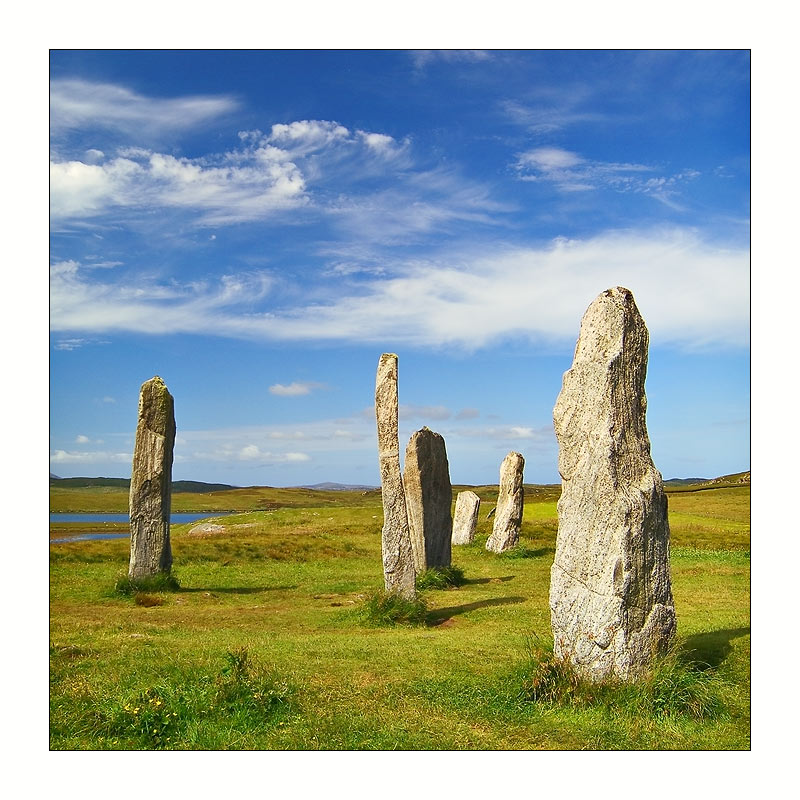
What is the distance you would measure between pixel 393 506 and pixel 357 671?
4674 millimetres

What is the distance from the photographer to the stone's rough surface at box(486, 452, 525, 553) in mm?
27328

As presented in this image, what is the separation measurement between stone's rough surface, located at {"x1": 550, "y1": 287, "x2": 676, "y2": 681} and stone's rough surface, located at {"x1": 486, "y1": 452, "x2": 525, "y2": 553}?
1759 centimetres

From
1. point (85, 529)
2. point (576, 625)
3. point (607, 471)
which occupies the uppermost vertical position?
point (607, 471)

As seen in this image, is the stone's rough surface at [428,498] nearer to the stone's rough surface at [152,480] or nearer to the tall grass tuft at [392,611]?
the tall grass tuft at [392,611]

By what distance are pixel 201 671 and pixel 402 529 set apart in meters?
5.53

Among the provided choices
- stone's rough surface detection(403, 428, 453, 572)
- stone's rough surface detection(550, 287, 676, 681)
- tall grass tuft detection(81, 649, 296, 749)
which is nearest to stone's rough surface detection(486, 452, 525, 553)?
stone's rough surface detection(403, 428, 453, 572)

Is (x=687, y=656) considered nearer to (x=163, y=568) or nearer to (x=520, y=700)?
(x=520, y=700)

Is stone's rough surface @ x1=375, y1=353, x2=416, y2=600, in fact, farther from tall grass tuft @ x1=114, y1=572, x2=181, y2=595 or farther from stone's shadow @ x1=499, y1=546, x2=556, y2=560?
stone's shadow @ x1=499, y1=546, x2=556, y2=560

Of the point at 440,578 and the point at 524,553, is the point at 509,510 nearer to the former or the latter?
the point at 524,553

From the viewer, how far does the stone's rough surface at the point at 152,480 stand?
19359 millimetres

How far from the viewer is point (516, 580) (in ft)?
69.2

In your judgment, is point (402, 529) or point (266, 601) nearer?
point (402, 529)

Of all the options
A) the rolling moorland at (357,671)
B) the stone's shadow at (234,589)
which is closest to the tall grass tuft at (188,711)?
the rolling moorland at (357,671)

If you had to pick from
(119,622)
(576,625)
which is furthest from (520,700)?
(119,622)
